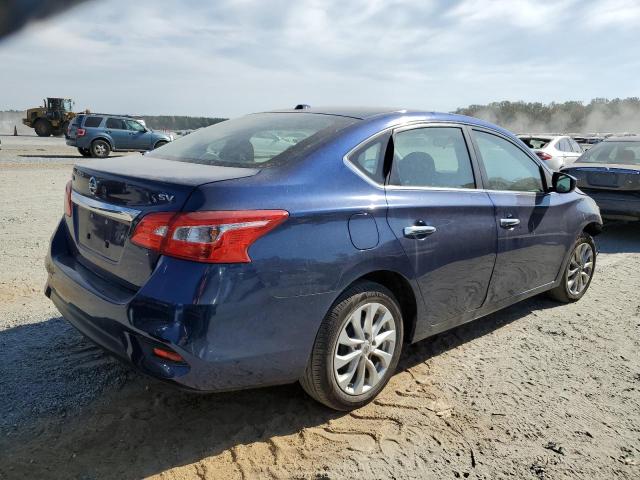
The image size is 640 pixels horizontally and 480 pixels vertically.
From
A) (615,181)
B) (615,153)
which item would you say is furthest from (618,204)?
(615,153)

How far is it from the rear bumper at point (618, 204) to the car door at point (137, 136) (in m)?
19.0

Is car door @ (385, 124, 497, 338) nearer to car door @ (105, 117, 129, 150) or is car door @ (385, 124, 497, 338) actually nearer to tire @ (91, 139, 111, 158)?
tire @ (91, 139, 111, 158)

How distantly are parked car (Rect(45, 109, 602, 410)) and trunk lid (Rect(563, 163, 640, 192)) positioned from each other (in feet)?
15.8

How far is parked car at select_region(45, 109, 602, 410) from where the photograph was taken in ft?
7.66

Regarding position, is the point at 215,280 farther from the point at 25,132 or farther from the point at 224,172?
the point at 25,132

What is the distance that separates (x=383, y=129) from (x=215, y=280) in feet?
4.73

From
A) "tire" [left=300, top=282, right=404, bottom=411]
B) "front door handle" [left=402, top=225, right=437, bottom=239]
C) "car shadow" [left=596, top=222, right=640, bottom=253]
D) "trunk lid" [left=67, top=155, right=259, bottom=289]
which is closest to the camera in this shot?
"trunk lid" [left=67, top=155, right=259, bottom=289]

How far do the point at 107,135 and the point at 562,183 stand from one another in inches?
807

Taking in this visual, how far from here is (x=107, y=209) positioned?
2658 mm

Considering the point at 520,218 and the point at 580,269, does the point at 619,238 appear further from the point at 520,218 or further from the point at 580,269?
the point at 520,218

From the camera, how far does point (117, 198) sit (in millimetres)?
2609

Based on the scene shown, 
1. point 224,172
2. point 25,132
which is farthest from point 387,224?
point 25,132

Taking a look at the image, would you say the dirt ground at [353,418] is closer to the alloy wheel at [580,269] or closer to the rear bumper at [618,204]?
the alloy wheel at [580,269]

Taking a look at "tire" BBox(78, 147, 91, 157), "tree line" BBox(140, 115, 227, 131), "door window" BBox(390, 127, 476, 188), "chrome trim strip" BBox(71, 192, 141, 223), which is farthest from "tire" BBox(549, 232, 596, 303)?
"tree line" BBox(140, 115, 227, 131)
